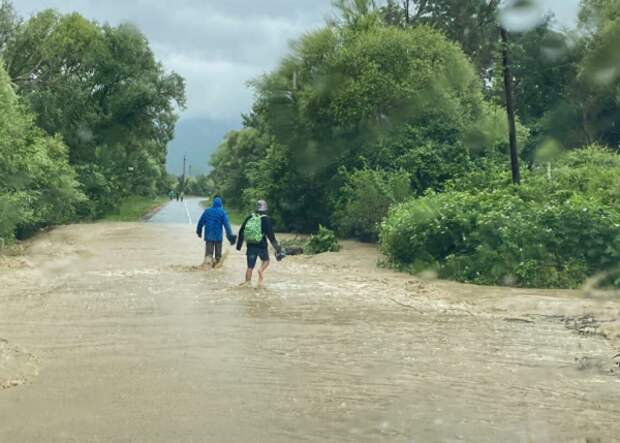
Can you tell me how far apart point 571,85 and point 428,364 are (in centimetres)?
4942

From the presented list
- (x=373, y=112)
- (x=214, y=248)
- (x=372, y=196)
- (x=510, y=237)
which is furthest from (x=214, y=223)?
(x=373, y=112)

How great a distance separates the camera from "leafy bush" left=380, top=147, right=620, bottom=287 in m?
16.7

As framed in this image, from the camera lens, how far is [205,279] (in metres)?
17.1

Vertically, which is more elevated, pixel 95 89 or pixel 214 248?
pixel 95 89

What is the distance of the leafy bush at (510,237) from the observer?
16.7 metres

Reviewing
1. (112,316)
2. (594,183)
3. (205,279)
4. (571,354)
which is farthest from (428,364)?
(594,183)

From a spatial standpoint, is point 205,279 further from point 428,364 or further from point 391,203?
point 391,203

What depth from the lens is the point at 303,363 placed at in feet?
28.5

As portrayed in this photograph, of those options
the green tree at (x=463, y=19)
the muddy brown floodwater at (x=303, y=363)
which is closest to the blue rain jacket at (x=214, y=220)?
the muddy brown floodwater at (x=303, y=363)

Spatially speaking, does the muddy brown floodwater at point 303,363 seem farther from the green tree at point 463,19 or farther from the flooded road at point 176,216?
the green tree at point 463,19

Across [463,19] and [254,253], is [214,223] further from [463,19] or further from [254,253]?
[463,19]

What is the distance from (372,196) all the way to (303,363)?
753 inches

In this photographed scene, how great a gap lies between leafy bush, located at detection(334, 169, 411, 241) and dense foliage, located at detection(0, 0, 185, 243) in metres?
23.9

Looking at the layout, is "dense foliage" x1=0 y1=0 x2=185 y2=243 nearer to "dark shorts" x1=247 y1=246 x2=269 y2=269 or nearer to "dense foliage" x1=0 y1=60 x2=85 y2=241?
"dense foliage" x1=0 y1=60 x2=85 y2=241
